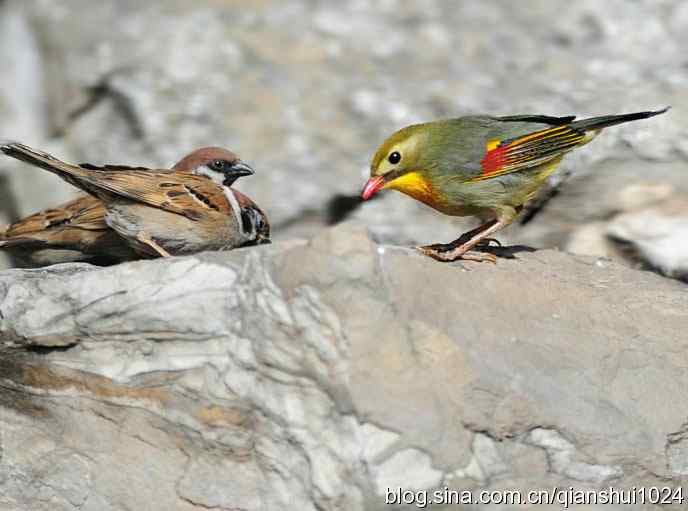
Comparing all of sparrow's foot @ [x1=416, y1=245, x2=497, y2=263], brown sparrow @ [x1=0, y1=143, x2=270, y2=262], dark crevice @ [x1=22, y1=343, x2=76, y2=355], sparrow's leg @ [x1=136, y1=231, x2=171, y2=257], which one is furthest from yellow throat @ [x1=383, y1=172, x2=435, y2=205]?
dark crevice @ [x1=22, y1=343, x2=76, y2=355]

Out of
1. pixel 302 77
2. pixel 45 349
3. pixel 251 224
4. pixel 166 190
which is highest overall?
pixel 302 77

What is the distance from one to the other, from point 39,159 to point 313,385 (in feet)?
6.25

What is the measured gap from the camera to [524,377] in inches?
180

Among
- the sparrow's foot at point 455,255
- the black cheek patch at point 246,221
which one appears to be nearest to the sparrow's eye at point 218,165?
the black cheek patch at point 246,221

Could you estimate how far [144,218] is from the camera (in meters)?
5.78

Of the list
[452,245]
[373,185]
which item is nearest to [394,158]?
[373,185]

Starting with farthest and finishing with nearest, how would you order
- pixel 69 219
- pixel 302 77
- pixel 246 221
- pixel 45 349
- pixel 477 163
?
pixel 302 77 < pixel 246 221 < pixel 69 219 < pixel 477 163 < pixel 45 349

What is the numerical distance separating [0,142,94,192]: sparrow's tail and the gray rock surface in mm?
566

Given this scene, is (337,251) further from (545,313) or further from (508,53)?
(508,53)

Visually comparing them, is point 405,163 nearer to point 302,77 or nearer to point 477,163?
point 477,163

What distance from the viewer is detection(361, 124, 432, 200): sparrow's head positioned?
5.72 metres

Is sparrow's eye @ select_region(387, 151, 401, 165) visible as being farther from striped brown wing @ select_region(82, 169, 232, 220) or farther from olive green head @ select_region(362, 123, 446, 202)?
striped brown wing @ select_region(82, 169, 232, 220)

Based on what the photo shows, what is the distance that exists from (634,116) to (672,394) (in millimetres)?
1552

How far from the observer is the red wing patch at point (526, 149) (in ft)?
18.7
